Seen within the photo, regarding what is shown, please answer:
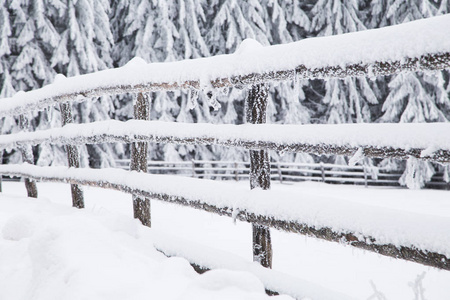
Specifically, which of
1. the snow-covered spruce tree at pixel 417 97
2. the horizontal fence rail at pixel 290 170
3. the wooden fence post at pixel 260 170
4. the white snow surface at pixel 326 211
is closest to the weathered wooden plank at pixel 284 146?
the wooden fence post at pixel 260 170

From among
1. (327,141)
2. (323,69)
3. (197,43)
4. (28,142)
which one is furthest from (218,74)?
(197,43)

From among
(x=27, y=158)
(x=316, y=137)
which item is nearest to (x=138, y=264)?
(x=316, y=137)

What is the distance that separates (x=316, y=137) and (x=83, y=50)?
11396 mm

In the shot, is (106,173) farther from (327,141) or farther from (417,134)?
(417,134)

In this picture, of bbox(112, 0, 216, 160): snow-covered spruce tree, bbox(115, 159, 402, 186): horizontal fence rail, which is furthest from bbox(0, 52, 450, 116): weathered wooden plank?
bbox(115, 159, 402, 186): horizontal fence rail

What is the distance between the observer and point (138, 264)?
71.8 inches

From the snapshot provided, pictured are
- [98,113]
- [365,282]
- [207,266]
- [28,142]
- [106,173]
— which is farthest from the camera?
[98,113]

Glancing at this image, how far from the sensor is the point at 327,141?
1.84m

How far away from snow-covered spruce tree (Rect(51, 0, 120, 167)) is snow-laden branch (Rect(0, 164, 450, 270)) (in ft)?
31.8

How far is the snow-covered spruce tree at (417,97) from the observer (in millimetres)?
11867

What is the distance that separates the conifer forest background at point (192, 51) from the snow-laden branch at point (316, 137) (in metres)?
8.11

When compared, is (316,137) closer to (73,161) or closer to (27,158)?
(73,161)

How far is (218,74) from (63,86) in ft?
8.24

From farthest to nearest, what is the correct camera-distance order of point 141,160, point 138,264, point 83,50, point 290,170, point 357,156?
point 290,170 → point 83,50 → point 141,160 → point 138,264 → point 357,156
